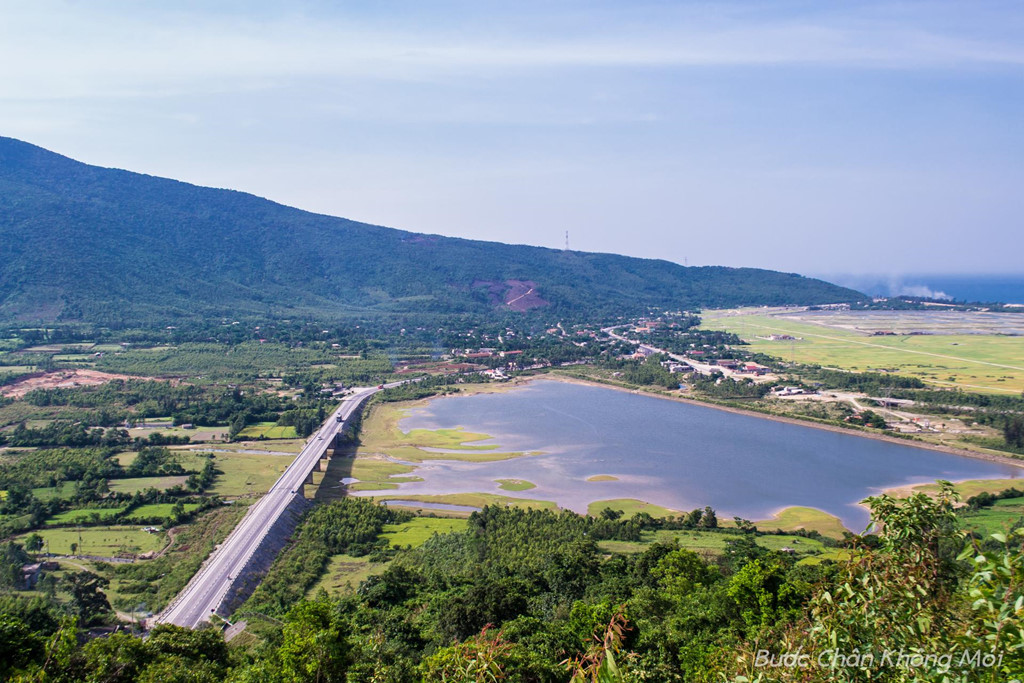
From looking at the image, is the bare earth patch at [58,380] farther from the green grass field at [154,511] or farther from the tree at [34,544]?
the tree at [34,544]

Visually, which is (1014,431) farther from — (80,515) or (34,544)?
(34,544)

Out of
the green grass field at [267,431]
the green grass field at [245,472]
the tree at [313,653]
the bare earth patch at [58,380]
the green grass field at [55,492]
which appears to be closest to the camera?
the tree at [313,653]

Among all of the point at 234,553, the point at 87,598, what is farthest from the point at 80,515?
the point at 87,598

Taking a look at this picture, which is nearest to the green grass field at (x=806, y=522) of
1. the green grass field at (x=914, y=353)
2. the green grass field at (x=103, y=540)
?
the green grass field at (x=103, y=540)

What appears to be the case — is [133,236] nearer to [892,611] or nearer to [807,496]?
[807,496]

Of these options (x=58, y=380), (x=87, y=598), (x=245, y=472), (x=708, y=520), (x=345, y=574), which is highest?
(x=708, y=520)

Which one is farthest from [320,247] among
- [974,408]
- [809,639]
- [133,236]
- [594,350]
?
[809,639]
